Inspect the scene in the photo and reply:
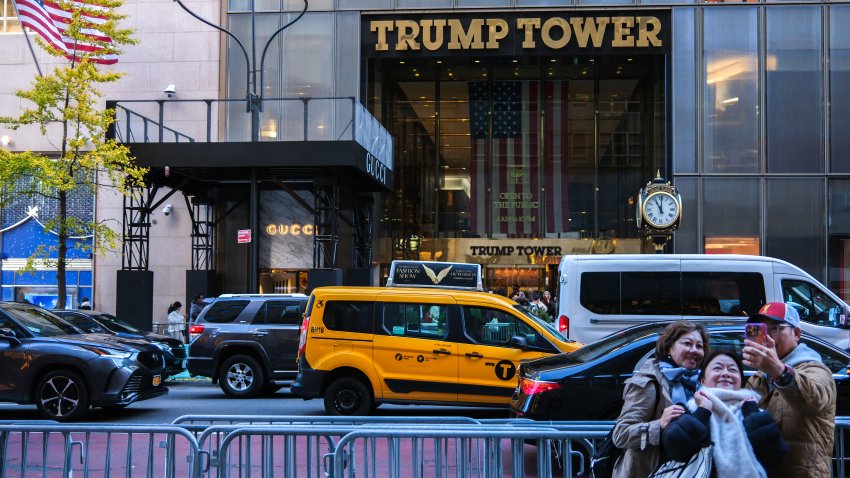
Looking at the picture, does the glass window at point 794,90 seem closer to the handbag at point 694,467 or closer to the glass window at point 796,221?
the glass window at point 796,221

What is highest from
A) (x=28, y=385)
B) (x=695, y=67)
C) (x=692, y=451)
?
(x=695, y=67)

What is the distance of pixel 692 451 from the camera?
3.76 m

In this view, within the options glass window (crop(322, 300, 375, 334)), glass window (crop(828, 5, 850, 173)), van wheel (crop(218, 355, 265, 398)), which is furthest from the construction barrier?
glass window (crop(828, 5, 850, 173))

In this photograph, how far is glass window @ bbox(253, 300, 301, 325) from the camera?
1555cm

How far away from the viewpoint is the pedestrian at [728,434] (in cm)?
369

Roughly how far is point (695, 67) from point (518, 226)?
7707 mm

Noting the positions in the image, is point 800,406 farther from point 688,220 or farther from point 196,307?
point 688,220

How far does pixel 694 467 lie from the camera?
12.4 feet

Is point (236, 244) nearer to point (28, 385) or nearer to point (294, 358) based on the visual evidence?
point (294, 358)

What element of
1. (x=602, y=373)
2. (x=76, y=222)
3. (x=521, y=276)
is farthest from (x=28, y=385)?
(x=521, y=276)

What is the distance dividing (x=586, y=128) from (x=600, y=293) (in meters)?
15.1

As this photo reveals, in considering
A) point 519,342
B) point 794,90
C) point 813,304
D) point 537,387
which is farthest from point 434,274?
point 794,90

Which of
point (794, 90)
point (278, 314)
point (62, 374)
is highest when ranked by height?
point (794, 90)

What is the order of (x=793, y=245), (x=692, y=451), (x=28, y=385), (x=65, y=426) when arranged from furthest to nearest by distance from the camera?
(x=793, y=245) < (x=28, y=385) < (x=65, y=426) < (x=692, y=451)
